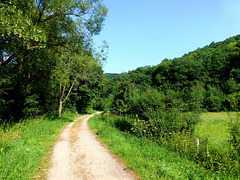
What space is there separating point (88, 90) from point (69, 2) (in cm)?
2549

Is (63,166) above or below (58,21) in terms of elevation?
below

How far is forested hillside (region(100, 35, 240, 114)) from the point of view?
367 inches

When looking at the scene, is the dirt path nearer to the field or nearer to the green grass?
the field

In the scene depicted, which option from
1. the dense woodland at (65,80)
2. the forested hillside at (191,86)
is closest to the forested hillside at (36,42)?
the dense woodland at (65,80)

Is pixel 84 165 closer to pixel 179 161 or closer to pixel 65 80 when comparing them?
pixel 179 161

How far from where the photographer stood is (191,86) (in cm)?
5775

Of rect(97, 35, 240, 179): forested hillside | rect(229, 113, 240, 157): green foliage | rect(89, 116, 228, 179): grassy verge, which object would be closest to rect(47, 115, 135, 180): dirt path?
rect(89, 116, 228, 179): grassy verge

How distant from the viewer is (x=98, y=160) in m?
5.74

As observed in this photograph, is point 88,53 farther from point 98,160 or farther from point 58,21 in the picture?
Answer: point 98,160

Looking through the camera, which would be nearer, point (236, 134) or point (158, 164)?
point (236, 134)

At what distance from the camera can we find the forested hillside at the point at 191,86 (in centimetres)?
932

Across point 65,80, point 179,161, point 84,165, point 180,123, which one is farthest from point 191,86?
point 84,165

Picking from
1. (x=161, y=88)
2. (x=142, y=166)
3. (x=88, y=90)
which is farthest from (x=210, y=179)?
(x=88, y=90)

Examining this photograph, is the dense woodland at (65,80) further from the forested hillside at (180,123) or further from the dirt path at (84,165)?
the dirt path at (84,165)
